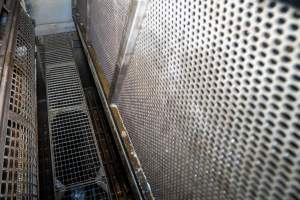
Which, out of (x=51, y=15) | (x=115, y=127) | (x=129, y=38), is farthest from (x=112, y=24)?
(x=51, y=15)

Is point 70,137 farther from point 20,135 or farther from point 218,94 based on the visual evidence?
point 218,94

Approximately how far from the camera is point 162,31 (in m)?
1.28

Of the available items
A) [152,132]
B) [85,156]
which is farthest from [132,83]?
[85,156]

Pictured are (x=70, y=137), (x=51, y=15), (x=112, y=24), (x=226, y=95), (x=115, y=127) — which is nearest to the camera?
(x=226, y=95)

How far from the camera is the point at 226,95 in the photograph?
86 cm

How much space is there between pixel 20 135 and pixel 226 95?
6.24 feet

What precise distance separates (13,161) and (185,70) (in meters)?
1.48

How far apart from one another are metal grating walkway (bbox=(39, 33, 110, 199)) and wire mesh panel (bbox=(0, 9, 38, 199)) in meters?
0.55

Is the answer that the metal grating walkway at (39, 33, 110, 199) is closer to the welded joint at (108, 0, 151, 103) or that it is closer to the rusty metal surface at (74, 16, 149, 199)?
the rusty metal surface at (74, 16, 149, 199)

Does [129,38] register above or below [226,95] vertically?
below

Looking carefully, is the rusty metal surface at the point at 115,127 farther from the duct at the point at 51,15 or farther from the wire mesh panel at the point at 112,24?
the duct at the point at 51,15

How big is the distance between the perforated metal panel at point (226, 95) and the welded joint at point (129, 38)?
11 cm

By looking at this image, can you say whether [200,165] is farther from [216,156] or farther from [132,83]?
[132,83]

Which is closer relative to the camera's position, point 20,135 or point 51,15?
point 20,135
